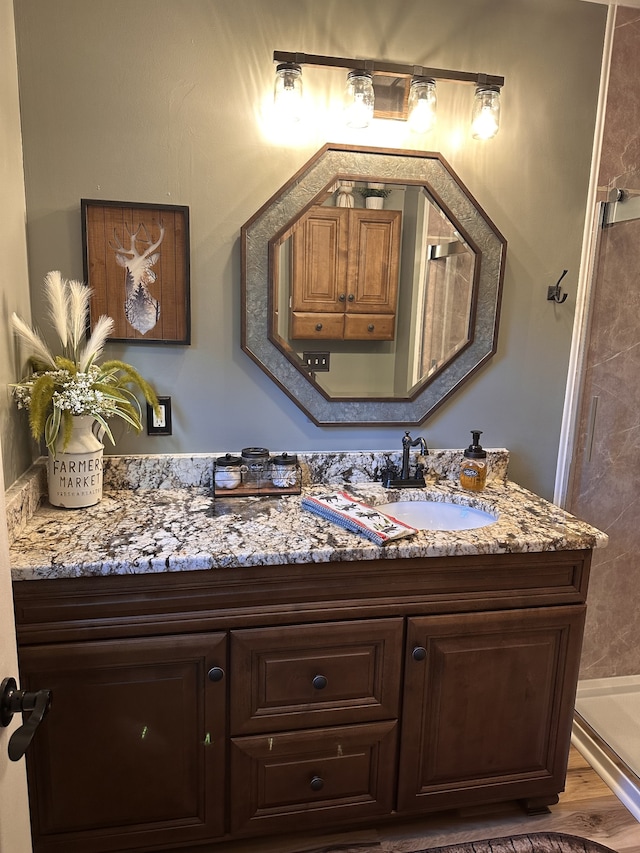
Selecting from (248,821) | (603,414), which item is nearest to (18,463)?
(248,821)

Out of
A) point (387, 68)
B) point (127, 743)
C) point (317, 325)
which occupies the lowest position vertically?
point (127, 743)

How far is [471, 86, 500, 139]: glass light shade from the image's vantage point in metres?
1.76

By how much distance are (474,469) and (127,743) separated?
4.06ft

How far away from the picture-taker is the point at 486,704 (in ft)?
5.28

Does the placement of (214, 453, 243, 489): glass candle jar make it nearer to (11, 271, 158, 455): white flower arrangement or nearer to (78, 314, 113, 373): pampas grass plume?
(11, 271, 158, 455): white flower arrangement

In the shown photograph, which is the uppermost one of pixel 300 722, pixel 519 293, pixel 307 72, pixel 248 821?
pixel 307 72

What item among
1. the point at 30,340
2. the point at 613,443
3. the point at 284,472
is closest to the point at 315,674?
the point at 284,472

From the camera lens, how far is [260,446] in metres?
→ 1.92

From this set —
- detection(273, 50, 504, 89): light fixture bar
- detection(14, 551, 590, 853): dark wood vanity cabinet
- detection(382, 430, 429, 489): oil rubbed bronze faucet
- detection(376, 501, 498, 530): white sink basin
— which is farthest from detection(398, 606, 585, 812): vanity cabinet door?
detection(273, 50, 504, 89): light fixture bar

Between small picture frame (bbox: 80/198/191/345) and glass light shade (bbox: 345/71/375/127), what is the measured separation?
1.82ft

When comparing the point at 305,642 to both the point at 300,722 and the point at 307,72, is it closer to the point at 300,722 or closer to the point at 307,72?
the point at 300,722

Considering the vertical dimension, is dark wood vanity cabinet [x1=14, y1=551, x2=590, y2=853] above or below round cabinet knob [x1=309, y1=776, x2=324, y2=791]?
above

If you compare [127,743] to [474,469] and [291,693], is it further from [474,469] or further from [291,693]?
[474,469]

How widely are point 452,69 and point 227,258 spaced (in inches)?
35.5
